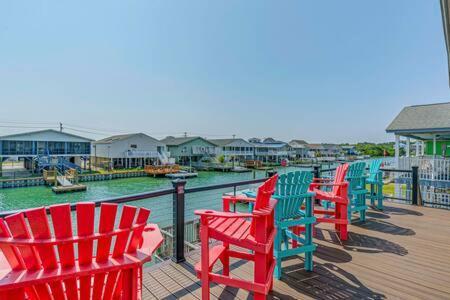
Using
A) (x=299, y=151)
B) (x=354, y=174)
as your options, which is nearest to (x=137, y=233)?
(x=354, y=174)

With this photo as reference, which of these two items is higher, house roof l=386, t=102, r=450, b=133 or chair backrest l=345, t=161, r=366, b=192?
house roof l=386, t=102, r=450, b=133

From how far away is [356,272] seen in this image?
103 inches

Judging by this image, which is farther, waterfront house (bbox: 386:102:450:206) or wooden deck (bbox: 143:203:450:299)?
waterfront house (bbox: 386:102:450:206)

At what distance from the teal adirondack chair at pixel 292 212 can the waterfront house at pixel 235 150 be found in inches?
1497

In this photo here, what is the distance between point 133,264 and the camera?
1.31 m

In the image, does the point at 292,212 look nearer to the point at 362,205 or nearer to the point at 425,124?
the point at 362,205

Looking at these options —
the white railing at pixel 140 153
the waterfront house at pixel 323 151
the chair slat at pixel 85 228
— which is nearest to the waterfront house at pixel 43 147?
the white railing at pixel 140 153

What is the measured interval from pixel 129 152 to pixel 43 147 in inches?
361

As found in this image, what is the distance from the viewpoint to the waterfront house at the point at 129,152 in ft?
103

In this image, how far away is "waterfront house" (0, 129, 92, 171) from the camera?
930 inches

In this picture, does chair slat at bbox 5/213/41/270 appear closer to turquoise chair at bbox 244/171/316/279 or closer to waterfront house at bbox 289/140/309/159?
turquoise chair at bbox 244/171/316/279

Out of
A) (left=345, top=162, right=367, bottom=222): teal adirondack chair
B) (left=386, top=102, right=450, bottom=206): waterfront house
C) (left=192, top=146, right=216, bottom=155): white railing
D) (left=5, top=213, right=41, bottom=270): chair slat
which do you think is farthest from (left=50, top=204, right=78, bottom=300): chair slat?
(left=192, top=146, right=216, bottom=155): white railing

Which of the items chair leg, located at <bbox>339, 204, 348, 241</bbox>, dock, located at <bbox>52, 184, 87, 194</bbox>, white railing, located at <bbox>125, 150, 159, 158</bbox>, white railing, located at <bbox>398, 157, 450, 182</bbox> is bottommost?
dock, located at <bbox>52, 184, 87, 194</bbox>

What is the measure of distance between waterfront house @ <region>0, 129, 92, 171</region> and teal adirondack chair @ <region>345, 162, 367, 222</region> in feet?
96.9
